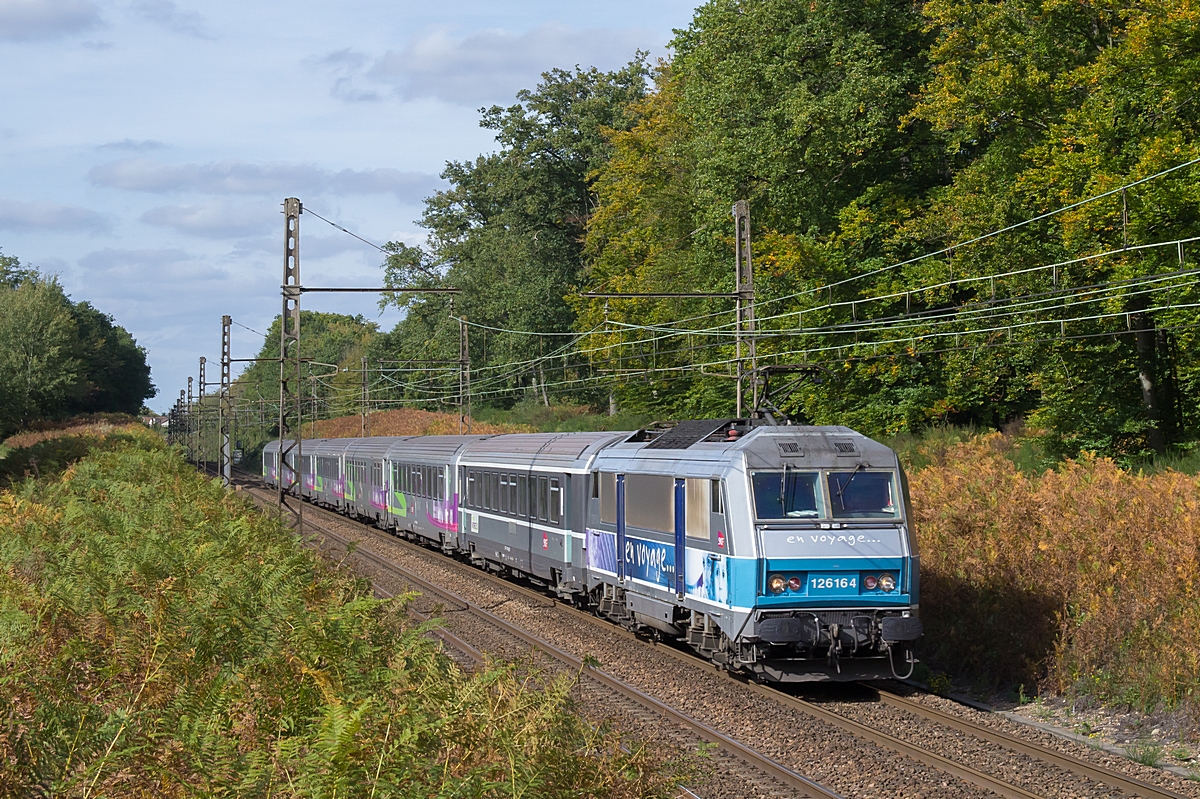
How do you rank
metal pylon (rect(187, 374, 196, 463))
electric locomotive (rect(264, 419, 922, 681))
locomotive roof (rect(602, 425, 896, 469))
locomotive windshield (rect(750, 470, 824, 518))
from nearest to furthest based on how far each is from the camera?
electric locomotive (rect(264, 419, 922, 681))
locomotive windshield (rect(750, 470, 824, 518))
locomotive roof (rect(602, 425, 896, 469))
metal pylon (rect(187, 374, 196, 463))

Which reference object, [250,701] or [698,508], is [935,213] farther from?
[250,701]

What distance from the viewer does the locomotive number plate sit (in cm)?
1293

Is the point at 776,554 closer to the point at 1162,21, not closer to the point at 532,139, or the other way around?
the point at 1162,21

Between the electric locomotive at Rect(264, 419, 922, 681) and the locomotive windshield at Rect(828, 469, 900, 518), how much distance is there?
0.01m

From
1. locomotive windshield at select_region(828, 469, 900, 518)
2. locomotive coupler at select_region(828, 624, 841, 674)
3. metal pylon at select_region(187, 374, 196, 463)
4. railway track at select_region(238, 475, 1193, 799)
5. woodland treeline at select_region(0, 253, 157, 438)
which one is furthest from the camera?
metal pylon at select_region(187, 374, 196, 463)

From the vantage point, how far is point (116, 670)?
8.28 m

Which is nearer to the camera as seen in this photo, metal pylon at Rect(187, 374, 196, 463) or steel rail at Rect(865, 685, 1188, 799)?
steel rail at Rect(865, 685, 1188, 799)

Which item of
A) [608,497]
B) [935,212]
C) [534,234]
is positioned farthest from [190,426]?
[608,497]

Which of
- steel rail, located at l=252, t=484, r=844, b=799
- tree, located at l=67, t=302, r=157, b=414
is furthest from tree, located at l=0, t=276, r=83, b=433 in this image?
steel rail, located at l=252, t=484, r=844, b=799

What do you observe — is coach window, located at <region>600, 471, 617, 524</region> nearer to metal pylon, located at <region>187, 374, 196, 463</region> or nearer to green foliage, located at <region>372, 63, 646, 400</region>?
green foliage, located at <region>372, 63, 646, 400</region>

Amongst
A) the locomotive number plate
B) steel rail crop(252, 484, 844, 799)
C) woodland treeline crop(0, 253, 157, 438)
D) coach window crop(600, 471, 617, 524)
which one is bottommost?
steel rail crop(252, 484, 844, 799)

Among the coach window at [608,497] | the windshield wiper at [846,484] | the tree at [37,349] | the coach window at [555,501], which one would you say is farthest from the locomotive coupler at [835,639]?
the tree at [37,349]

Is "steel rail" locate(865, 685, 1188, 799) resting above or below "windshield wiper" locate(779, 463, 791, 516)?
below

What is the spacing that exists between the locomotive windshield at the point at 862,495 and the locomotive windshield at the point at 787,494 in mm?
207
